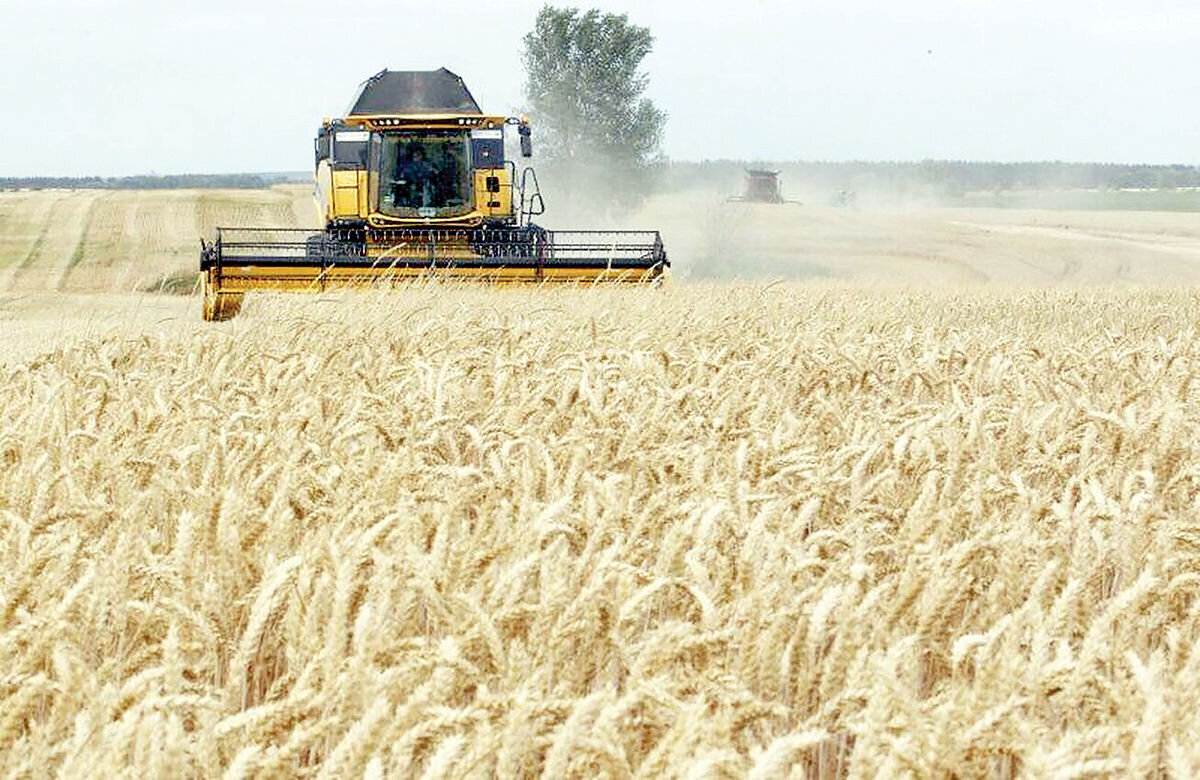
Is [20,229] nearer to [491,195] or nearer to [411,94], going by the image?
[411,94]

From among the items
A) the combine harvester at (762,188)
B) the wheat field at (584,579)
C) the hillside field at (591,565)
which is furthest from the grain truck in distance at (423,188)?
the combine harvester at (762,188)

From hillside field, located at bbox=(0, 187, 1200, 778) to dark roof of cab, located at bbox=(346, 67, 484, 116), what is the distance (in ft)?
43.0

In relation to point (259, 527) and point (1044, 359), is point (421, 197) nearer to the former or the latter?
point (1044, 359)

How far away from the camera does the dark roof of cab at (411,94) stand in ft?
63.4

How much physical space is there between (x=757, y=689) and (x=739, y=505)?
0.84m

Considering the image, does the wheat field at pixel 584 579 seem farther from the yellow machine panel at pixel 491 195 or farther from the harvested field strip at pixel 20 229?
the harvested field strip at pixel 20 229

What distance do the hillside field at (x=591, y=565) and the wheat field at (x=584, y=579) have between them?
12 mm

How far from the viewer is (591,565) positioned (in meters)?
2.70

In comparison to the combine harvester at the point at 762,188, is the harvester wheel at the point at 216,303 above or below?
below

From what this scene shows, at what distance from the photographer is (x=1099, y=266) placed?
4125cm

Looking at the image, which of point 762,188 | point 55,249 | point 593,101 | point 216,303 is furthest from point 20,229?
point 762,188

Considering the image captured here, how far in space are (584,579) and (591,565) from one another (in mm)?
29

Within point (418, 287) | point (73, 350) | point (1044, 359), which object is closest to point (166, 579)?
point (73, 350)

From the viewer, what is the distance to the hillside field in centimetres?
184
